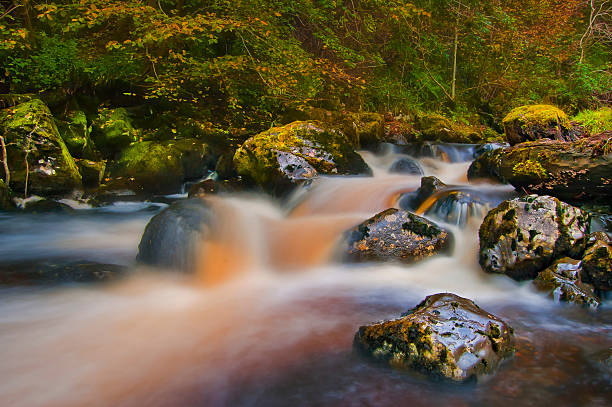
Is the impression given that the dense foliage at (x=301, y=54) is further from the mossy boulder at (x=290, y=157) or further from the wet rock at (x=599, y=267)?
the wet rock at (x=599, y=267)

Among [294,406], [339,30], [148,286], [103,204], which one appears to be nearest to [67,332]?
[148,286]

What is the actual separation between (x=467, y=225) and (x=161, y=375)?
166 inches

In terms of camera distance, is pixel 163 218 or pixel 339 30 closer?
pixel 163 218

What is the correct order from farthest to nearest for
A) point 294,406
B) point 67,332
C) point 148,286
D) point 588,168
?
1. point 588,168
2. point 148,286
3. point 67,332
4. point 294,406

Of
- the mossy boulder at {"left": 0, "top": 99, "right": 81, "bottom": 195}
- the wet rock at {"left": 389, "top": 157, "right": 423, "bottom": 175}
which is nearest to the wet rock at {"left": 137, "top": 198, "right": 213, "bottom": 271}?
the mossy boulder at {"left": 0, "top": 99, "right": 81, "bottom": 195}

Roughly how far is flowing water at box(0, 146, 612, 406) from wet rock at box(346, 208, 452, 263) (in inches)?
5.8

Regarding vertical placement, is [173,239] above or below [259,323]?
above

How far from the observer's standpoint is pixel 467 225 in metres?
5.42

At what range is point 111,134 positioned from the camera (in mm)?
8406

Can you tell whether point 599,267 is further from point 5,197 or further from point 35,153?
point 5,197

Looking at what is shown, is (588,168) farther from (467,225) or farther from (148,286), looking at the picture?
(148,286)

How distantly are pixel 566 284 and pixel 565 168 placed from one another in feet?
6.13

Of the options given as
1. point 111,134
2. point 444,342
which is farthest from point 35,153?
point 444,342

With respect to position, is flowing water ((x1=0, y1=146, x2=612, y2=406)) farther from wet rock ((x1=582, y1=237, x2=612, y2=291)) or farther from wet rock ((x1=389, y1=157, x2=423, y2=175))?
wet rock ((x1=389, y1=157, x2=423, y2=175))
